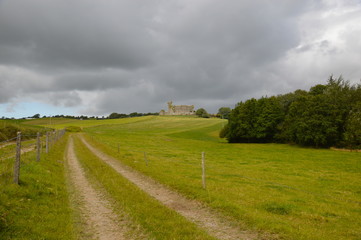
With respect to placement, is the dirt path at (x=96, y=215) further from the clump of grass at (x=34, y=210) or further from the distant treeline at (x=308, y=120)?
the distant treeline at (x=308, y=120)

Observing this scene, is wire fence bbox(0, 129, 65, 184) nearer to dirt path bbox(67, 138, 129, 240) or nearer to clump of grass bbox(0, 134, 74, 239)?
clump of grass bbox(0, 134, 74, 239)

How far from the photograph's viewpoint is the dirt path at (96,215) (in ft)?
25.0

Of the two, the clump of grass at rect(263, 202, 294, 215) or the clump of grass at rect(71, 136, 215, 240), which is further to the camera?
the clump of grass at rect(263, 202, 294, 215)

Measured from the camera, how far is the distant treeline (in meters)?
56.6

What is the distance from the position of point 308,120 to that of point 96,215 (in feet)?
206

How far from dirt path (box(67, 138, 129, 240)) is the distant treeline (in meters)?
57.0

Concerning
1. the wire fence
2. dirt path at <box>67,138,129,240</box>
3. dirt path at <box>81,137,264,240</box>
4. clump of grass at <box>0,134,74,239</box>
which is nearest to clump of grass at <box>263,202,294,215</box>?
dirt path at <box>81,137,264,240</box>

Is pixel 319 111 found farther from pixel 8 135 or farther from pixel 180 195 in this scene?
pixel 8 135

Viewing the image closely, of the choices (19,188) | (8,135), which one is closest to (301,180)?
(19,188)

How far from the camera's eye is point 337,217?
10055 millimetres

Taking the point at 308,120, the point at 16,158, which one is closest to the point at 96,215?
the point at 16,158

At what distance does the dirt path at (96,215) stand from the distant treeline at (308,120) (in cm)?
5699

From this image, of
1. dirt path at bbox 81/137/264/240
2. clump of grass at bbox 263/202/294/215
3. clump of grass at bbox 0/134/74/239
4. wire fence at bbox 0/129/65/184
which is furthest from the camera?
wire fence at bbox 0/129/65/184

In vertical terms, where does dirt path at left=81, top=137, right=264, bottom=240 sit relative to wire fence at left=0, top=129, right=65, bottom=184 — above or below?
→ below
